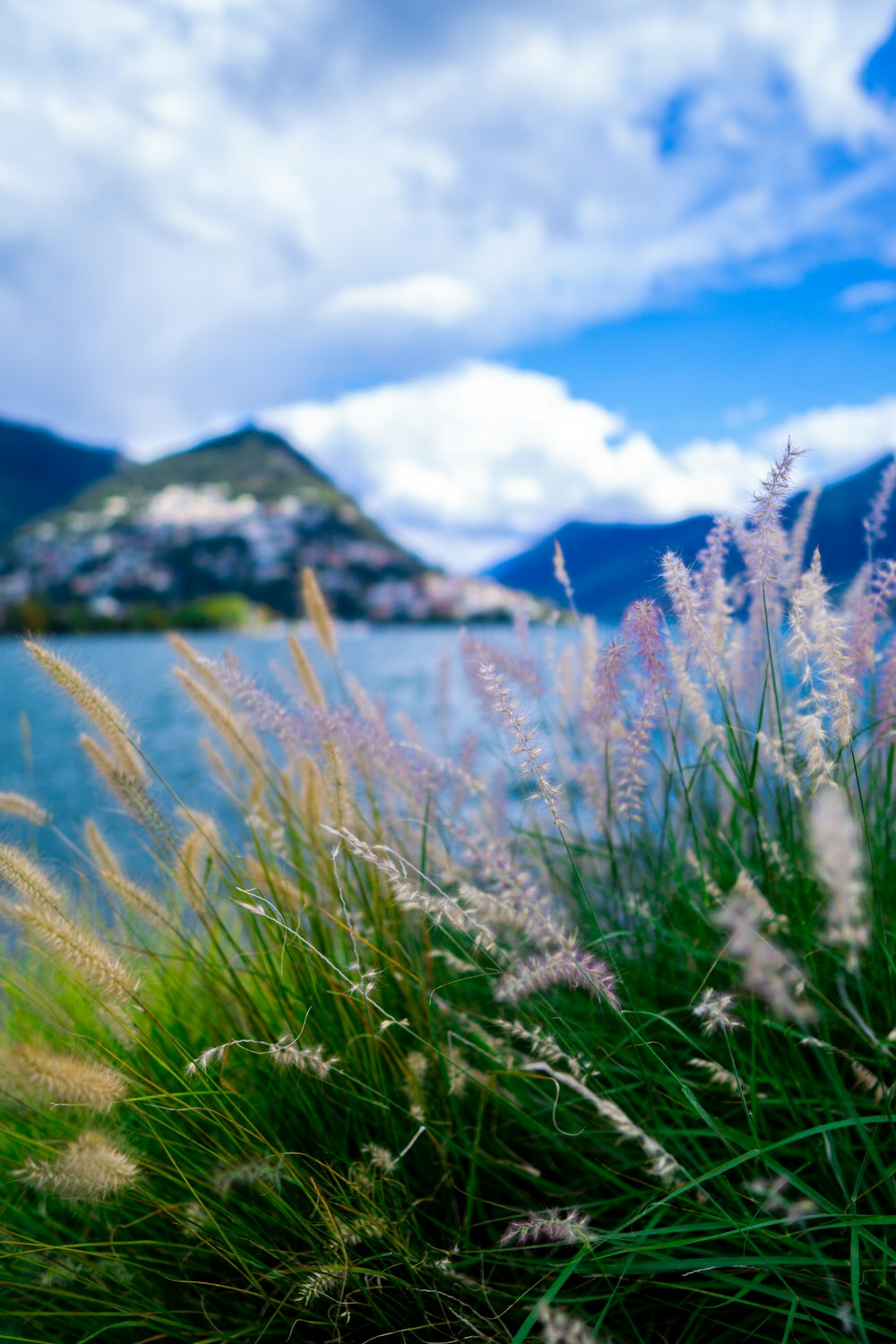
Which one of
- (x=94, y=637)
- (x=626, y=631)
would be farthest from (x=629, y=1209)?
(x=94, y=637)

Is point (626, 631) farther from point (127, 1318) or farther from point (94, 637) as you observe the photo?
point (94, 637)

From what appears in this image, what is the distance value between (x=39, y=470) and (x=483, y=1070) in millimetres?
175737

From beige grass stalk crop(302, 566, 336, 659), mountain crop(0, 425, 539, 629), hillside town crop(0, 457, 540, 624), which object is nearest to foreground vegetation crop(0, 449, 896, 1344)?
beige grass stalk crop(302, 566, 336, 659)

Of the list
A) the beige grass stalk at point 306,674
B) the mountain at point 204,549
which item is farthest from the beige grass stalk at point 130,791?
the mountain at point 204,549

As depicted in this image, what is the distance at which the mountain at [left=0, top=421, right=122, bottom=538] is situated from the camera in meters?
139

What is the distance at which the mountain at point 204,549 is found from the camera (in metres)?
80.2

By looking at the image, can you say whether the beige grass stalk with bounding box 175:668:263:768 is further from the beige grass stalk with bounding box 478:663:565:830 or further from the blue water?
the beige grass stalk with bounding box 478:663:565:830

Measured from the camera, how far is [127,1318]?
5.95 ft

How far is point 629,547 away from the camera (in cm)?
238

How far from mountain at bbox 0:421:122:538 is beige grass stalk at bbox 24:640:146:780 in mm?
154383

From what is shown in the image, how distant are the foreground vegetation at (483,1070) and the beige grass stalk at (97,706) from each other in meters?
0.01

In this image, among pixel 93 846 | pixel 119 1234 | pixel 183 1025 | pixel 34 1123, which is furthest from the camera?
pixel 93 846

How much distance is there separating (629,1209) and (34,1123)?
1.67 metres

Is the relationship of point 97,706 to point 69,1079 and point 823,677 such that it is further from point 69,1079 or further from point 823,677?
point 823,677
